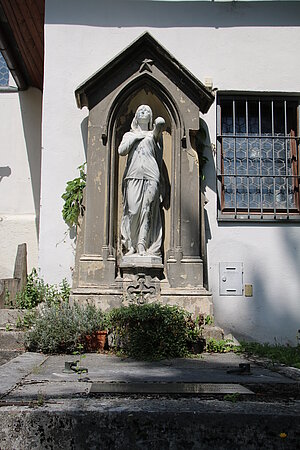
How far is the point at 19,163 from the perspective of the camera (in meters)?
10.4

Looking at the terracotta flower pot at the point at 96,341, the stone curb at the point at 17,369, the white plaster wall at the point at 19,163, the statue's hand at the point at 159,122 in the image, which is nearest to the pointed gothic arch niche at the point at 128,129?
the statue's hand at the point at 159,122

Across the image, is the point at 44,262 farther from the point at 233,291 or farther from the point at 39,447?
the point at 39,447

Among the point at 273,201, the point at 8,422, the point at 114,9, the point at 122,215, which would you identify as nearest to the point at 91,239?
the point at 122,215

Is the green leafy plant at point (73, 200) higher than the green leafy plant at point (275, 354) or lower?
higher

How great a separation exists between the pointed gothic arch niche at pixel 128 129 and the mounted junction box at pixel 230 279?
1.01 meters

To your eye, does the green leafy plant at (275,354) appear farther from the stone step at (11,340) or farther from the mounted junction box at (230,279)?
the stone step at (11,340)

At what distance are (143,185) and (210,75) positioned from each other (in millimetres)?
2319

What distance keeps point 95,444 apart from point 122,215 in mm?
4695

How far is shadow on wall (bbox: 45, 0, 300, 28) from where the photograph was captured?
8.12 meters

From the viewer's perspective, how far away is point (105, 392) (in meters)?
3.30

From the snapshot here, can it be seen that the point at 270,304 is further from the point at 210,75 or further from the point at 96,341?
the point at 210,75

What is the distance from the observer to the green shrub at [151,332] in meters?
5.45

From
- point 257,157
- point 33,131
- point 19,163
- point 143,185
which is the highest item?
point 33,131

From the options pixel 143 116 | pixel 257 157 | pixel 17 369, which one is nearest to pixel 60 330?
pixel 17 369
